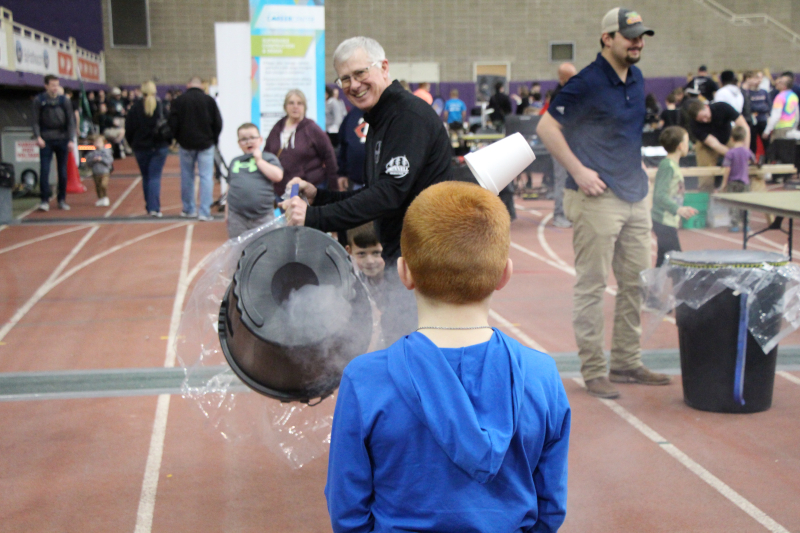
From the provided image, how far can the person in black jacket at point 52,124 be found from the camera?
39.4 ft

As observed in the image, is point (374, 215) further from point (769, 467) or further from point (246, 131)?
point (246, 131)

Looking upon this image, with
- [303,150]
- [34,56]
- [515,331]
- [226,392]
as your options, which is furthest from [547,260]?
[34,56]

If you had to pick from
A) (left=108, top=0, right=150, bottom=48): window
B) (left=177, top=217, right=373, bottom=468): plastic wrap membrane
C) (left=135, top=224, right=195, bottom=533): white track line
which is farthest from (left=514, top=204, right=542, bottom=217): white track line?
(left=108, top=0, right=150, bottom=48): window

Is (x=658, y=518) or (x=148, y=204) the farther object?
(x=148, y=204)

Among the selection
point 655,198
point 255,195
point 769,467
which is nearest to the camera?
point 769,467

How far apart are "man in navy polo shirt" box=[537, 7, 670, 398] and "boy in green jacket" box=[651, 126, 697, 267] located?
1.93m

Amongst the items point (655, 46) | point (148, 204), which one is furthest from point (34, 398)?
point (655, 46)

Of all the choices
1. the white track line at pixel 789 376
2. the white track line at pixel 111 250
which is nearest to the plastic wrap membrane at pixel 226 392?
the white track line at pixel 789 376

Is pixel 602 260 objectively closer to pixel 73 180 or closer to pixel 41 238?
pixel 41 238

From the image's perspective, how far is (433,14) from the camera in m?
31.9

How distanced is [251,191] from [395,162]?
10.8 ft

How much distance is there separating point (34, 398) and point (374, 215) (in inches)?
111

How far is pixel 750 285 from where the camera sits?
408cm

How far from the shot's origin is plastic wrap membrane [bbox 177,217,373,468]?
10.2ft
